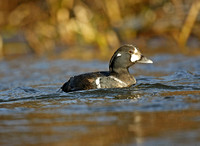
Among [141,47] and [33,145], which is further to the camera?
[141,47]

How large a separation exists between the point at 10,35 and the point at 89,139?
11.1 metres

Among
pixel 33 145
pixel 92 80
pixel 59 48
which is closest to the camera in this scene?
pixel 33 145

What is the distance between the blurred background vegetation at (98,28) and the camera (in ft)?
44.9

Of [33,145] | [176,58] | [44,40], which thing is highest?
[44,40]

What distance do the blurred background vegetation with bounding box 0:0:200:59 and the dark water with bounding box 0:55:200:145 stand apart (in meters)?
4.11

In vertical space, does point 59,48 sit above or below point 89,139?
Answer: above

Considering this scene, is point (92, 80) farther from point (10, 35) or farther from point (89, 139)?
point (10, 35)

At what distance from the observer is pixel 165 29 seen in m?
14.0

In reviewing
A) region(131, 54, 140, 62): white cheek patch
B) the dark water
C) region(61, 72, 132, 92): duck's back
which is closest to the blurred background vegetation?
the dark water

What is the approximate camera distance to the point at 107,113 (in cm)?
576

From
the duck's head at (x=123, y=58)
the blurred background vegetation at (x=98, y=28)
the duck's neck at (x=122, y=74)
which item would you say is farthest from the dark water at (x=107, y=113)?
the blurred background vegetation at (x=98, y=28)

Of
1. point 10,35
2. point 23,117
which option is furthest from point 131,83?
point 10,35

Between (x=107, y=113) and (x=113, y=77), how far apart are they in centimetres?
207

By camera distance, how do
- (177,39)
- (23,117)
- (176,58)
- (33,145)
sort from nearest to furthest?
(33,145) < (23,117) < (176,58) < (177,39)
